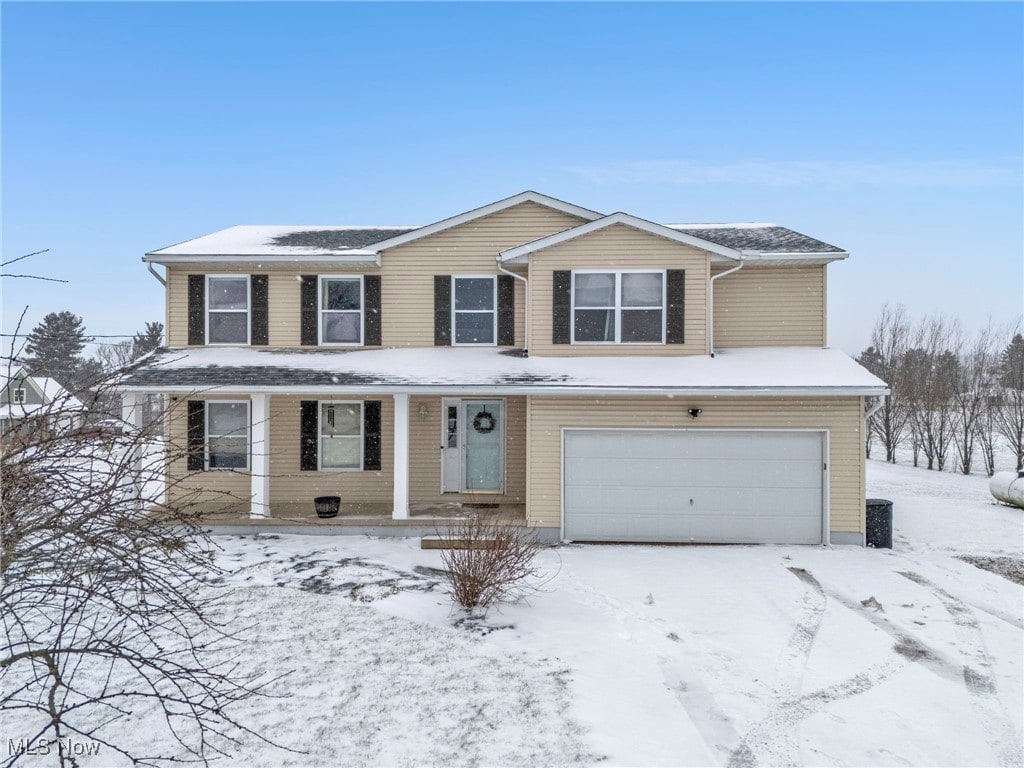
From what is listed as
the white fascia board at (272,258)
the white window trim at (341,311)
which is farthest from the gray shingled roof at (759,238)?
the white window trim at (341,311)

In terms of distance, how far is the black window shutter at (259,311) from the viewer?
1138 centimetres

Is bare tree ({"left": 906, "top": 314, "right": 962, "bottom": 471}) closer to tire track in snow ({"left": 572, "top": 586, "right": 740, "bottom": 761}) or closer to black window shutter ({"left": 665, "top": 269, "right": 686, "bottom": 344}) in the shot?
black window shutter ({"left": 665, "top": 269, "right": 686, "bottom": 344})

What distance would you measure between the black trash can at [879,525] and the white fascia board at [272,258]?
34.2 ft

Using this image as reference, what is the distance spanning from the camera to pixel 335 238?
42.0 feet

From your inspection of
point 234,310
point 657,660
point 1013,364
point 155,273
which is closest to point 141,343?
point 657,660

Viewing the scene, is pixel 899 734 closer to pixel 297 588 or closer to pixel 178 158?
pixel 297 588

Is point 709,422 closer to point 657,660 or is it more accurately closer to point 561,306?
point 561,306

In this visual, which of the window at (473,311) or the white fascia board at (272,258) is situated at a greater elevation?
the white fascia board at (272,258)

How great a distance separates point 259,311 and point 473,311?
4504 mm

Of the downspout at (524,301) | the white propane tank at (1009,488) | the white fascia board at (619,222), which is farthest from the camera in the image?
the white propane tank at (1009,488)

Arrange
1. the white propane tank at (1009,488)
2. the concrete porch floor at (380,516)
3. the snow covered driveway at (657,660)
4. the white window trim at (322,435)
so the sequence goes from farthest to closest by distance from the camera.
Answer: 1. the white propane tank at (1009,488)
2. the white window trim at (322,435)
3. the concrete porch floor at (380,516)
4. the snow covered driveway at (657,660)

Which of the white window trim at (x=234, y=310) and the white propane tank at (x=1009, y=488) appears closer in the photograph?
the white window trim at (x=234, y=310)

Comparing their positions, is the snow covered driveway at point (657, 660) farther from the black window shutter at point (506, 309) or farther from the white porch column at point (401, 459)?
the black window shutter at point (506, 309)

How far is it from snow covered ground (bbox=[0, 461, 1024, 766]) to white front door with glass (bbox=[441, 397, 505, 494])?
273 centimetres
